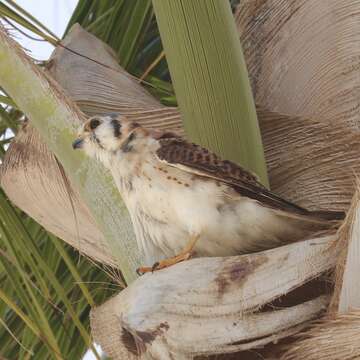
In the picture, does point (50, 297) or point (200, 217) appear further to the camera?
point (50, 297)

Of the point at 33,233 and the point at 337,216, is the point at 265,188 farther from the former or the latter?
the point at 33,233

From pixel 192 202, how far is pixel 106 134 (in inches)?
15.8

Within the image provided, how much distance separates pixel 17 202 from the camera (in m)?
3.43

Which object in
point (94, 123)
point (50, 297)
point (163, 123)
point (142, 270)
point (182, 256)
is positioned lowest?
point (50, 297)

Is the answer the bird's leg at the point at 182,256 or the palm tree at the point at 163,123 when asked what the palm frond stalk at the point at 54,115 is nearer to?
the palm tree at the point at 163,123

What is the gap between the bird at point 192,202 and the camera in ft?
9.80

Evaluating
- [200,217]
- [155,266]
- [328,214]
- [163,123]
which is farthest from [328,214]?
[163,123]

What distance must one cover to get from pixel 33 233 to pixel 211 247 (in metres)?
1.13

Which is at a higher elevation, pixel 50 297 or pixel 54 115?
pixel 54 115

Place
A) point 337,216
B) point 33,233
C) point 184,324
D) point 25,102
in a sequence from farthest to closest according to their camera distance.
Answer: point 33,233
point 25,102
point 337,216
point 184,324

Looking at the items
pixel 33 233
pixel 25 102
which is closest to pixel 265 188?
pixel 25 102

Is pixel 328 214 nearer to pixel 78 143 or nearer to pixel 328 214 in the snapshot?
pixel 328 214

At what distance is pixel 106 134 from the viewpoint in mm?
3244

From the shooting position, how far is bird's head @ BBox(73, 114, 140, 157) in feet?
10.1
